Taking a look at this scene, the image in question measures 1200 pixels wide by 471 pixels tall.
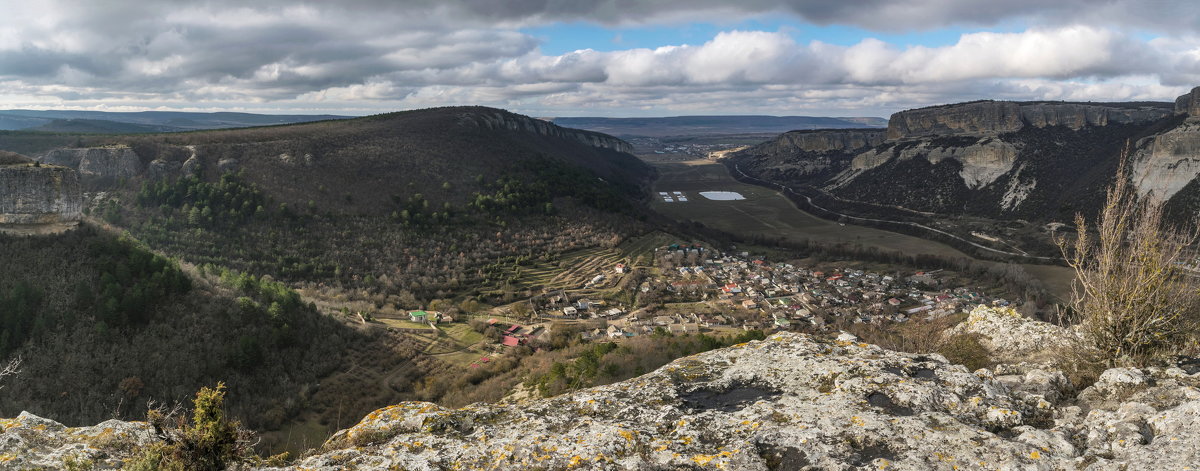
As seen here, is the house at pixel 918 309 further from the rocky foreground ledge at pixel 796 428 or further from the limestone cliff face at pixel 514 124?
the limestone cliff face at pixel 514 124

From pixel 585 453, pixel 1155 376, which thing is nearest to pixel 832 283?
pixel 1155 376

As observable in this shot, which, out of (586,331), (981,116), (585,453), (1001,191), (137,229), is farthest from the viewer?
(981,116)

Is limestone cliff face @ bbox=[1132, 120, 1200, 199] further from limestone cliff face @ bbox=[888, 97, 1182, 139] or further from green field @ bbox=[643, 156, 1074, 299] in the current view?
limestone cliff face @ bbox=[888, 97, 1182, 139]

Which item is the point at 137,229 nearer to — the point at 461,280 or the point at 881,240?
the point at 461,280

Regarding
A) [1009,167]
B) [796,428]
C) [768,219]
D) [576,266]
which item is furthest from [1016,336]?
[1009,167]

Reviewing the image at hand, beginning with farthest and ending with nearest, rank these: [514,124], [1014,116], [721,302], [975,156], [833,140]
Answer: [833,140], [514,124], [1014,116], [975,156], [721,302]

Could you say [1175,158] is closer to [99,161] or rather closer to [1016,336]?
[1016,336]
